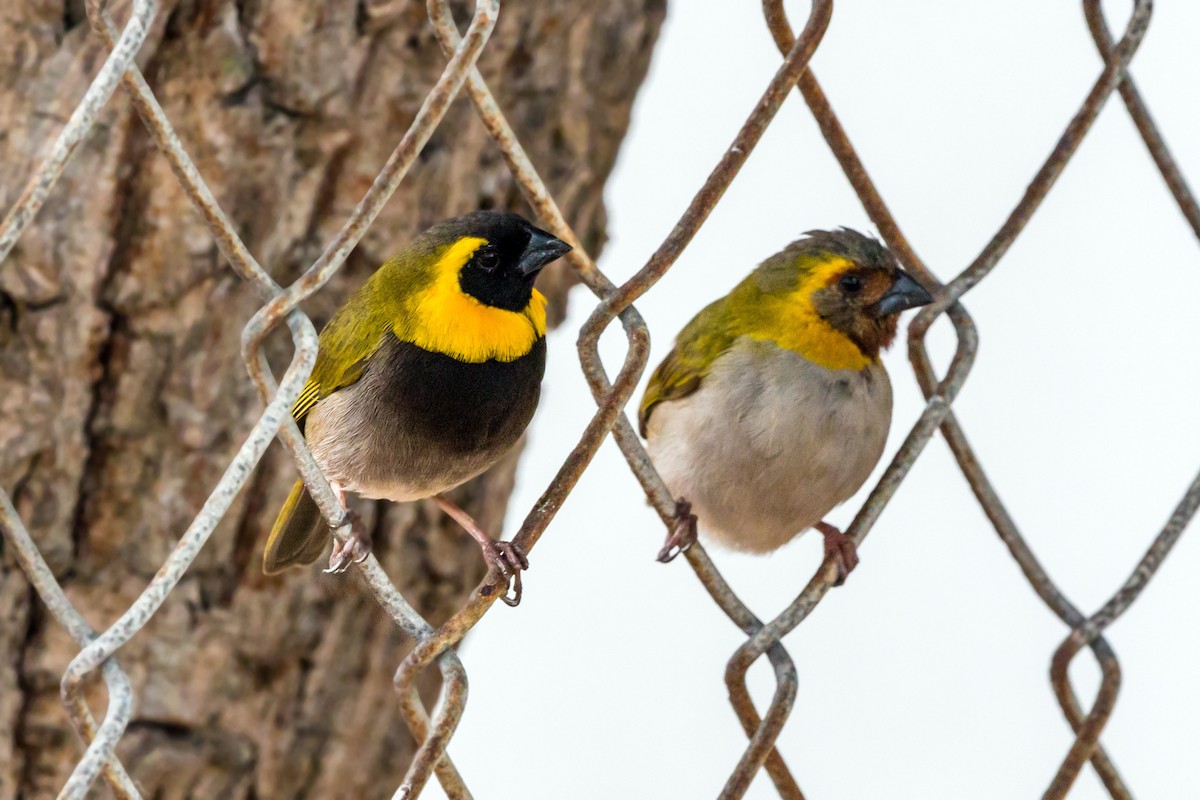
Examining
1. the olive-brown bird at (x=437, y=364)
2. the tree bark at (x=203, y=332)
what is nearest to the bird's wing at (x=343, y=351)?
A: the olive-brown bird at (x=437, y=364)

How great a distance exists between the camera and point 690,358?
3.50 m

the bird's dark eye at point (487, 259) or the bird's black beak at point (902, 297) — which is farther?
the bird's black beak at point (902, 297)

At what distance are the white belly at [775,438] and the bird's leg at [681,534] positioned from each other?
526mm

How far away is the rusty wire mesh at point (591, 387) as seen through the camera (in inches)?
56.7

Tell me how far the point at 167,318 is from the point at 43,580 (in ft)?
5.32

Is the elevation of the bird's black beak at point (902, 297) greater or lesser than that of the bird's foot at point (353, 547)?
greater

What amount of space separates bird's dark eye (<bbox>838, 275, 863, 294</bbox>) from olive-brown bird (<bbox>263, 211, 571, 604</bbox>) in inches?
39.4

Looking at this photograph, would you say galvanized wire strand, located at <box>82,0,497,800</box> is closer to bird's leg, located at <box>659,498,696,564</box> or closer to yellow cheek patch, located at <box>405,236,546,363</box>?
bird's leg, located at <box>659,498,696,564</box>

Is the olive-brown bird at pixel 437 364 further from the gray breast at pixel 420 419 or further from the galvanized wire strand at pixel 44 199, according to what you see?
the galvanized wire strand at pixel 44 199

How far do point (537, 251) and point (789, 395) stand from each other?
0.97m

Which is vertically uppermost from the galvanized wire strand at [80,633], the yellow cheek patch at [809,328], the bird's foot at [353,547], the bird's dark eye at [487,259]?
the yellow cheek patch at [809,328]

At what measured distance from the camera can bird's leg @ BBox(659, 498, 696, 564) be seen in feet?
6.61

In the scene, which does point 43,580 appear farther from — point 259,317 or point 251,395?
point 251,395

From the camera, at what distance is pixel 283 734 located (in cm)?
341
